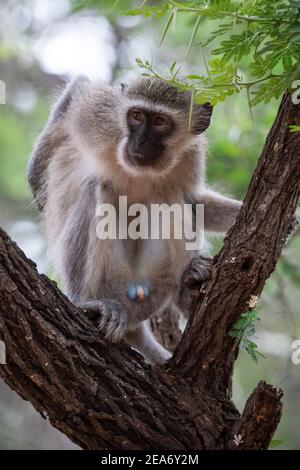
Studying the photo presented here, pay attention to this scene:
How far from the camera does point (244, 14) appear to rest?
343cm

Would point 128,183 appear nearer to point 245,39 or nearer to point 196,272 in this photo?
point 196,272

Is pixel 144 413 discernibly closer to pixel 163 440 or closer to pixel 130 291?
pixel 163 440

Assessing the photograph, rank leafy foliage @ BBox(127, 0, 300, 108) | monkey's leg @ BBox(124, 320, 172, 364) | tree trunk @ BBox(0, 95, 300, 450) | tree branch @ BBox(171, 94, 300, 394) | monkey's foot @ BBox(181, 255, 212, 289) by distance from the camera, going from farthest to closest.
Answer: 1. monkey's leg @ BBox(124, 320, 172, 364)
2. monkey's foot @ BBox(181, 255, 212, 289)
3. tree branch @ BBox(171, 94, 300, 394)
4. tree trunk @ BBox(0, 95, 300, 450)
5. leafy foliage @ BBox(127, 0, 300, 108)

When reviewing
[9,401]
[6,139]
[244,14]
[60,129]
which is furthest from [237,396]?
[244,14]

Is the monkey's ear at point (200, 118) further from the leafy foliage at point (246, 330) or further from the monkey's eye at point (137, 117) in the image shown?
the leafy foliage at point (246, 330)

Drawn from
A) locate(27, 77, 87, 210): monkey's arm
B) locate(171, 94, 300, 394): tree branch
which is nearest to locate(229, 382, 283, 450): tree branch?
locate(171, 94, 300, 394): tree branch

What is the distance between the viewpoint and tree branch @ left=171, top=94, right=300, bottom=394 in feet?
13.8

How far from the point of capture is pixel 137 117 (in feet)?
18.5

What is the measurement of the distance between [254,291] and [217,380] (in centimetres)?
67

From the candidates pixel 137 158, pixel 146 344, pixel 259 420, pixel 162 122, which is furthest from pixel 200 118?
pixel 259 420

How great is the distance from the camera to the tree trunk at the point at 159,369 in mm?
4098

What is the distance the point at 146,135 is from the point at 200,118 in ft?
1.48

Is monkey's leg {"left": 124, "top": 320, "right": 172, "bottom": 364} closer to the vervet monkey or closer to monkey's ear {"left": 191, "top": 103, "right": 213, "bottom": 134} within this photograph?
the vervet monkey

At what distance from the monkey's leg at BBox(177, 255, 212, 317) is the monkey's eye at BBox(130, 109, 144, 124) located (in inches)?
45.0
